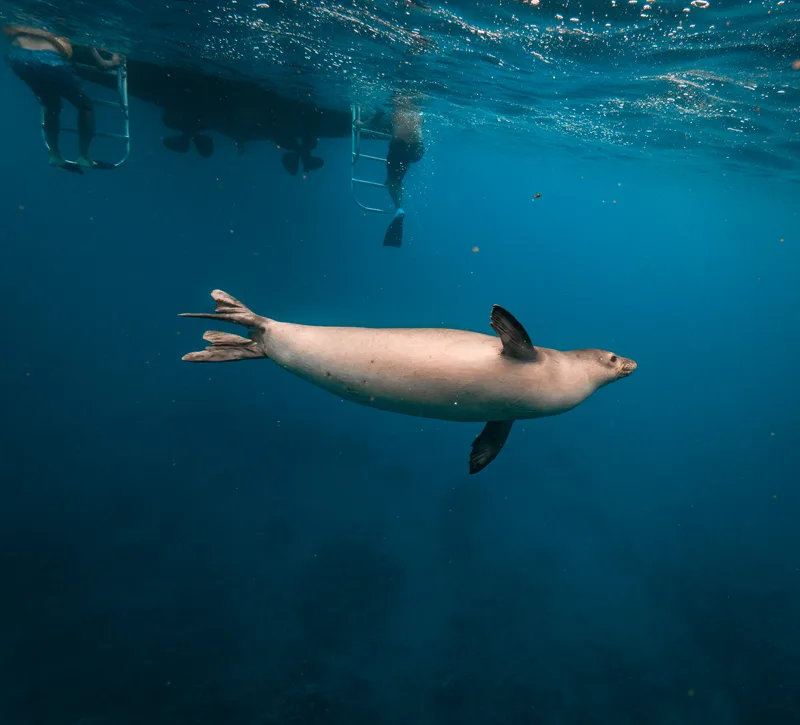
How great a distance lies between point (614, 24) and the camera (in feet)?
32.5

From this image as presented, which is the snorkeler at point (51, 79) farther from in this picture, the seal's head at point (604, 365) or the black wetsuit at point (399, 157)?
the seal's head at point (604, 365)

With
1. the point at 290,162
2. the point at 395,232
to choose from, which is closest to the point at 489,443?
the point at 395,232

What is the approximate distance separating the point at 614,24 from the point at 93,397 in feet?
58.9

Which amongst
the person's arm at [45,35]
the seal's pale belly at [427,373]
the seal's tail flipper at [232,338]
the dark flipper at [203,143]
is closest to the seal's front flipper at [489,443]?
the seal's pale belly at [427,373]

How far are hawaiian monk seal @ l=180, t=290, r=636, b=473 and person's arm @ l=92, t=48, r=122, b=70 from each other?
1512cm

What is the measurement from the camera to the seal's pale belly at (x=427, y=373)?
13.0 feet

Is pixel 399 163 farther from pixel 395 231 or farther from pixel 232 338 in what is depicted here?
pixel 232 338

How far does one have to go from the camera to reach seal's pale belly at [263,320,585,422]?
3975 millimetres

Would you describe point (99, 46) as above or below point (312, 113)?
above

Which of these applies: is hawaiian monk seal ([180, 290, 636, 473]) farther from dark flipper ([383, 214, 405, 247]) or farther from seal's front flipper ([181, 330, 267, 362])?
dark flipper ([383, 214, 405, 247])

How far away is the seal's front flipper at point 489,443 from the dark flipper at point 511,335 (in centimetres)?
103

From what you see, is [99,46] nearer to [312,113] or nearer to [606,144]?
[312,113]

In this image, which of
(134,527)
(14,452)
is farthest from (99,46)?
(134,527)

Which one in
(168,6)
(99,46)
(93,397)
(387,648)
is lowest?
(93,397)
